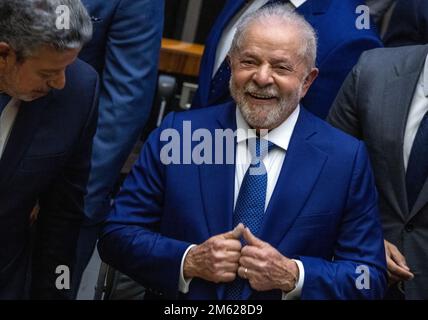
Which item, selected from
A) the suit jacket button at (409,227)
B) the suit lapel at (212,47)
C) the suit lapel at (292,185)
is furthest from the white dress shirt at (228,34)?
the suit jacket button at (409,227)

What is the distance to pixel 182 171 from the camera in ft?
7.34

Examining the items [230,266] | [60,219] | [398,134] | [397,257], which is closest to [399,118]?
[398,134]

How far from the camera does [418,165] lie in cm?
243

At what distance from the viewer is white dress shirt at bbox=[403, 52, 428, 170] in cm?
245

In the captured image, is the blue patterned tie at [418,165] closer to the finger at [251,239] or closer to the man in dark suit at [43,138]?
the finger at [251,239]

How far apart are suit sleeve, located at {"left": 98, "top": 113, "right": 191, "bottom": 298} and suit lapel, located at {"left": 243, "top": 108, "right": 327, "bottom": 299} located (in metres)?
0.21

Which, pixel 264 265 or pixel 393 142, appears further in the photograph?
pixel 393 142

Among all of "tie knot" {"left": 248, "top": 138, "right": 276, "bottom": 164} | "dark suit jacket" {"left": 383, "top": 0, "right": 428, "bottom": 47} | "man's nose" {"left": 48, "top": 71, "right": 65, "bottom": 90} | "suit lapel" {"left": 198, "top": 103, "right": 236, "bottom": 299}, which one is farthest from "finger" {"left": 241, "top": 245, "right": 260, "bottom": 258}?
"dark suit jacket" {"left": 383, "top": 0, "right": 428, "bottom": 47}

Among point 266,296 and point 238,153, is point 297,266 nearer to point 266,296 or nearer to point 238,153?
point 266,296

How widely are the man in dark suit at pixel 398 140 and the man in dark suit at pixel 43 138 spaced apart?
81 centimetres

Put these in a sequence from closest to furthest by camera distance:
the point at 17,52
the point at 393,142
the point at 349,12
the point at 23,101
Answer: the point at 17,52 → the point at 23,101 → the point at 393,142 → the point at 349,12
